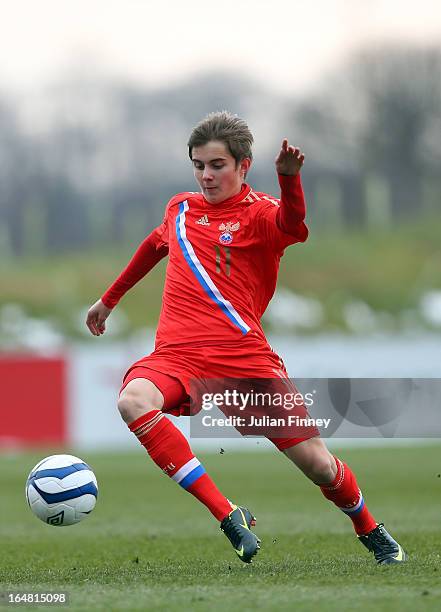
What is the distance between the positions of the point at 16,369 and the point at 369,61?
3095cm

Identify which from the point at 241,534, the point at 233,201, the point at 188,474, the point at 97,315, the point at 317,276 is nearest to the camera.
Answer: the point at 241,534

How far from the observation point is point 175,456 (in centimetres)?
566

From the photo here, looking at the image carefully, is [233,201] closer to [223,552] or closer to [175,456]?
[175,456]

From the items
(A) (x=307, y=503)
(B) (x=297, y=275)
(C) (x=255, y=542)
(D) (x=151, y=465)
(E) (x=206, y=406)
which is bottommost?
(B) (x=297, y=275)

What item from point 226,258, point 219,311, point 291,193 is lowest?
point 219,311

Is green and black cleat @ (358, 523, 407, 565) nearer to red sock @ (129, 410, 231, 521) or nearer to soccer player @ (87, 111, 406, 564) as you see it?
soccer player @ (87, 111, 406, 564)

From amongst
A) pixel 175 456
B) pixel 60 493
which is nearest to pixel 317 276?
pixel 60 493

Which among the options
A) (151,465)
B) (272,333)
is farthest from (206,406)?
(272,333)

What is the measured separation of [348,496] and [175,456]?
0.99 meters

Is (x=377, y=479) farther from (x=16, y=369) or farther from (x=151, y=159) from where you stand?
(x=151, y=159)

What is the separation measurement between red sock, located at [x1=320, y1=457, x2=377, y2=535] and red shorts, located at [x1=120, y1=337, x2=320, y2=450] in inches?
12.0

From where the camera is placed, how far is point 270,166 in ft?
132

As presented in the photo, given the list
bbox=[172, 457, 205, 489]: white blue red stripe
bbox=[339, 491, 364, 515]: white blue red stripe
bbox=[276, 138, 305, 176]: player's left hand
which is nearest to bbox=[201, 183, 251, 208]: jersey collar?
bbox=[276, 138, 305, 176]: player's left hand

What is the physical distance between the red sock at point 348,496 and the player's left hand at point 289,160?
1.52 metres
